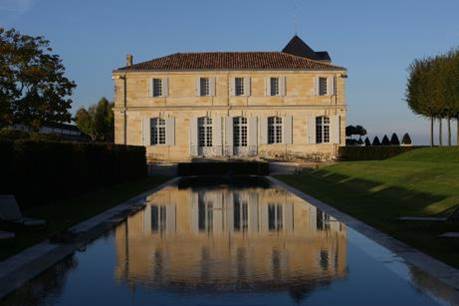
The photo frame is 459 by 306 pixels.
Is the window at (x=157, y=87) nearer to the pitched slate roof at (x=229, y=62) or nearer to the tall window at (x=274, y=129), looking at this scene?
the pitched slate roof at (x=229, y=62)

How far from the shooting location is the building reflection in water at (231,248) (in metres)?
7.72

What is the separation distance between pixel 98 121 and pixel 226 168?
38.7 meters

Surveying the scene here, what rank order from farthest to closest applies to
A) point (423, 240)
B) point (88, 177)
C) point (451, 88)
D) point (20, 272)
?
point (451, 88), point (88, 177), point (423, 240), point (20, 272)

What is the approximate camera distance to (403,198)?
19.0 m

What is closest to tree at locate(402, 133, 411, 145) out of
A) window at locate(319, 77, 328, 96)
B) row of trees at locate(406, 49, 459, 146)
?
row of trees at locate(406, 49, 459, 146)

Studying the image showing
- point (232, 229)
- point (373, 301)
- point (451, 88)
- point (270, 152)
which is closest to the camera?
point (373, 301)

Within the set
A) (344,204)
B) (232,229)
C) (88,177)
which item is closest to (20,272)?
(232,229)

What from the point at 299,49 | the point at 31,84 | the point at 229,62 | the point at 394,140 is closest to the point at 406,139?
the point at 394,140

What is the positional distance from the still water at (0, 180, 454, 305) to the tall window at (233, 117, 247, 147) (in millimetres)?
37915

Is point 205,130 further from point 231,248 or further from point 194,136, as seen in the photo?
point 231,248

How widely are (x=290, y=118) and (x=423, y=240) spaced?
41.2 m

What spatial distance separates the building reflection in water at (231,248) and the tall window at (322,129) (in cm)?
3420

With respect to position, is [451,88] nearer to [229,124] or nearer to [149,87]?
[229,124]

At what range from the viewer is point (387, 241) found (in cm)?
1101
